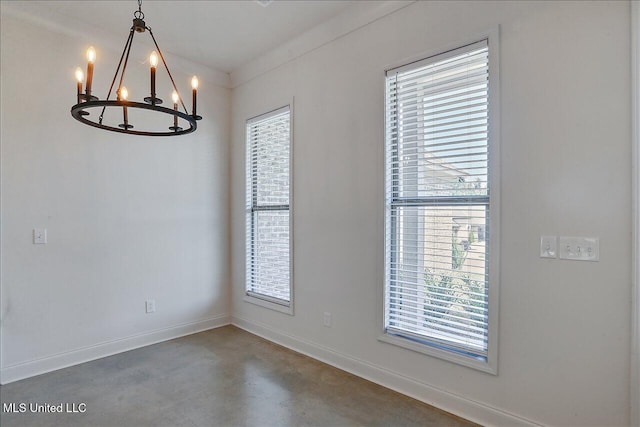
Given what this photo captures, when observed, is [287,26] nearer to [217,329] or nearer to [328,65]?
[328,65]

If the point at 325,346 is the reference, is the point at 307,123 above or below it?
above

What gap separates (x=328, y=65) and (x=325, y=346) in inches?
98.9

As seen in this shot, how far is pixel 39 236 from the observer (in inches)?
111

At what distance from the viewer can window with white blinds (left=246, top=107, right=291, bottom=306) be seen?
3500 millimetres

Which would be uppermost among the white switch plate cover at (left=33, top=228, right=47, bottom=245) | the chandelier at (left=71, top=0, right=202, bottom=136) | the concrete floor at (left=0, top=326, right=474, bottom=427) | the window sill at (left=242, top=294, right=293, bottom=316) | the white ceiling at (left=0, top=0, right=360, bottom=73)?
the white ceiling at (left=0, top=0, right=360, bottom=73)

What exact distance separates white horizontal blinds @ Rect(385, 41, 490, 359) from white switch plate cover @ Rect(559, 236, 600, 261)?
0.39 meters

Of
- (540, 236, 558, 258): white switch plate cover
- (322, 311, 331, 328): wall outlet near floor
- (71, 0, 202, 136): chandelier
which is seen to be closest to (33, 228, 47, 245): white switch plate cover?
(71, 0, 202, 136): chandelier

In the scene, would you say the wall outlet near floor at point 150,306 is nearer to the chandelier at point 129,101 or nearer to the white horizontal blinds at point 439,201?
the chandelier at point 129,101

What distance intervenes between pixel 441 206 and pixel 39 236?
3212 millimetres

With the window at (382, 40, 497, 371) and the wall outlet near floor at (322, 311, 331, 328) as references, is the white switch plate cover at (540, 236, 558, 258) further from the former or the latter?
the wall outlet near floor at (322, 311, 331, 328)

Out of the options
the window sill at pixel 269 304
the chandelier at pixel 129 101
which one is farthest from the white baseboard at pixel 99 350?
the chandelier at pixel 129 101

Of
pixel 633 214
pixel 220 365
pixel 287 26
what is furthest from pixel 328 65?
pixel 220 365

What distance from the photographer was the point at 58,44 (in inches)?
114

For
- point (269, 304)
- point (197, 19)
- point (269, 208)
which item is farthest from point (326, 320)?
point (197, 19)
